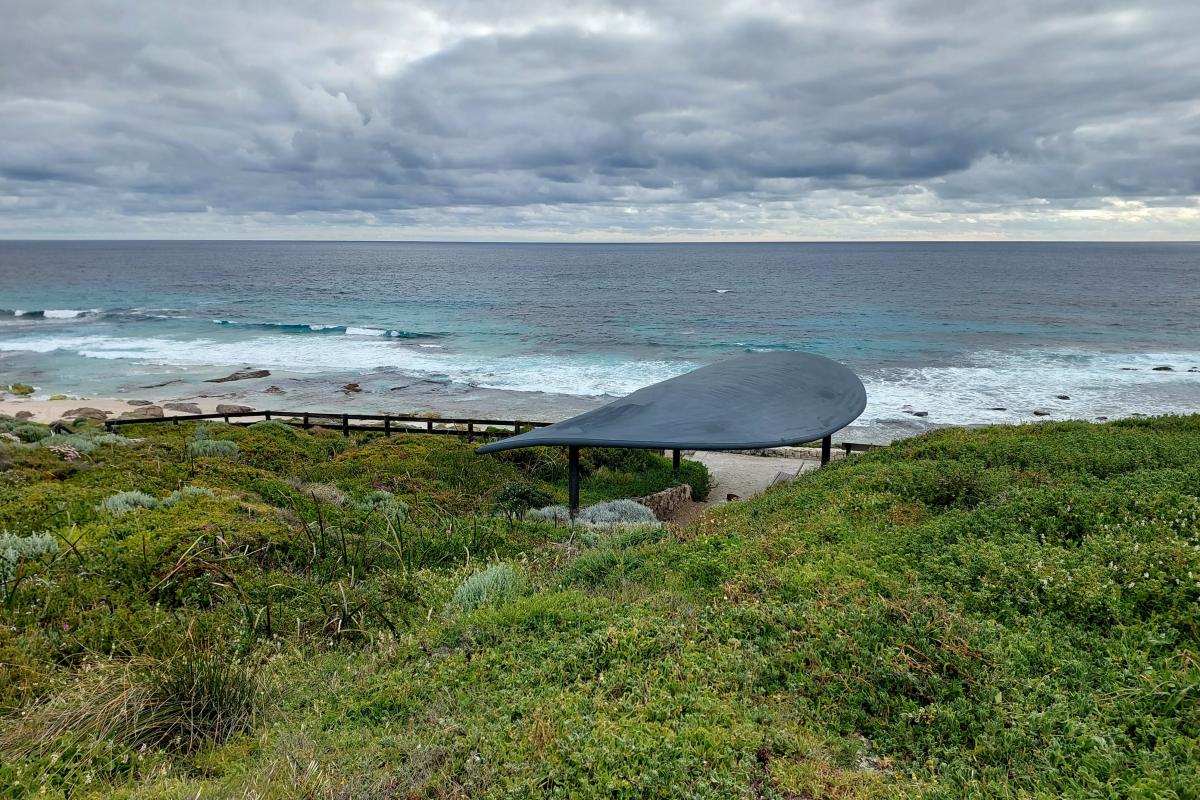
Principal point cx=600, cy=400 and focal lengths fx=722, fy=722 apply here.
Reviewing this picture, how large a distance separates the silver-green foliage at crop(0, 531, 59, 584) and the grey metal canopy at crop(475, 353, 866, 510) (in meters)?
6.51

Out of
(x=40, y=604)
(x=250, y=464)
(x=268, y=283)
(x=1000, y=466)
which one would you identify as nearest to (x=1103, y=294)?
(x=1000, y=466)

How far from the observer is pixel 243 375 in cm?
4028

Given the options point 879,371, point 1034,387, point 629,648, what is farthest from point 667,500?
point 879,371

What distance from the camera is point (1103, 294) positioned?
269 feet

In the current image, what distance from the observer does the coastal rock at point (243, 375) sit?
3881cm

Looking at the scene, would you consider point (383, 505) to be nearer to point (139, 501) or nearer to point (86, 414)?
point (139, 501)

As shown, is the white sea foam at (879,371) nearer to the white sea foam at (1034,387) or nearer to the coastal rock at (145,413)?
the white sea foam at (1034,387)

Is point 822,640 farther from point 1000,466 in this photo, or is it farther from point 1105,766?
point 1000,466

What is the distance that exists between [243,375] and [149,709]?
129 ft

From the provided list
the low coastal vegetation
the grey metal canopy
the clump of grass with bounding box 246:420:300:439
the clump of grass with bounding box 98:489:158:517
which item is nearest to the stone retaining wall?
the grey metal canopy

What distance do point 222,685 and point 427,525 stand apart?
5452mm

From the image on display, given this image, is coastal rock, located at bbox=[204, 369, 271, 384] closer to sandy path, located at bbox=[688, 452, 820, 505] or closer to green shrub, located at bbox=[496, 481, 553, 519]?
sandy path, located at bbox=[688, 452, 820, 505]

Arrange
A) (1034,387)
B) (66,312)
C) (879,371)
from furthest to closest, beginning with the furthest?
(66,312), (879,371), (1034,387)

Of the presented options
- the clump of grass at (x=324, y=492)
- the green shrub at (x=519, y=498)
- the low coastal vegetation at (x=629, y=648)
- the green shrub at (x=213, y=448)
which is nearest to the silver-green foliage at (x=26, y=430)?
the green shrub at (x=213, y=448)
